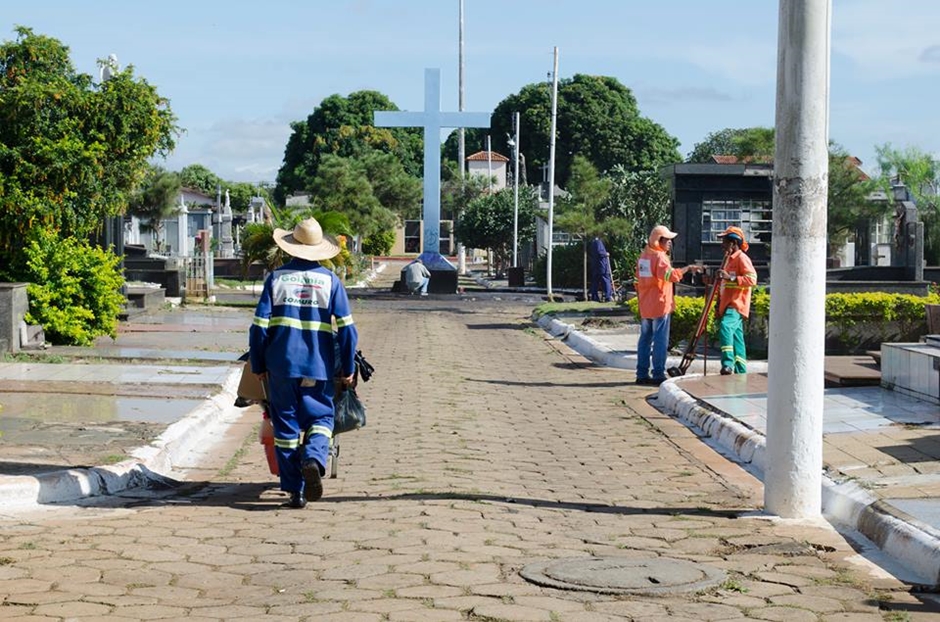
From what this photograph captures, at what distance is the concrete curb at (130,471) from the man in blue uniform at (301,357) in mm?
1312

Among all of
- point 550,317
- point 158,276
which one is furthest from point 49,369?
point 158,276

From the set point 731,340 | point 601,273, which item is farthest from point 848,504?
point 601,273

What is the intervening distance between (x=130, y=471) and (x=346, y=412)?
1614 millimetres

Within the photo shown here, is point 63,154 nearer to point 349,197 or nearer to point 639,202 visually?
point 639,202

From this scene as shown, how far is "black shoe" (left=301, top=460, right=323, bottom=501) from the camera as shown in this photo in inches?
333

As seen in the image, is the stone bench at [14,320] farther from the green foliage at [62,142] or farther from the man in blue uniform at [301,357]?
the man in blue uniform at [301,357]

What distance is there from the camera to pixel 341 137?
100312 mm

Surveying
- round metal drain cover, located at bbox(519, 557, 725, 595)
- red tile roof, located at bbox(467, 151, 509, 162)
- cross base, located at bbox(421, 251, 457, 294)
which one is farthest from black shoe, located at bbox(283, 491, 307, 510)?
red tile roof, located at bbox(467, 151, 509, 162)

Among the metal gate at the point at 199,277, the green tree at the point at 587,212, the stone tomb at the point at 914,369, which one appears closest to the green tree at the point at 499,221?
the green tree at the point at 587,212

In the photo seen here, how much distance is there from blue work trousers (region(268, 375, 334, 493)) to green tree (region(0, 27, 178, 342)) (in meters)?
10.5

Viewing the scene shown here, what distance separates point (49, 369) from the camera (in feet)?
50.6

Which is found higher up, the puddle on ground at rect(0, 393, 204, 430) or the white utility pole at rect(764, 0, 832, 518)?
the white utility pole at rect(764, 0, 832, 518)

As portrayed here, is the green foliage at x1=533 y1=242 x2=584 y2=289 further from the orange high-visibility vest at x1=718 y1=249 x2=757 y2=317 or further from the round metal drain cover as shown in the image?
the round metal drain cover

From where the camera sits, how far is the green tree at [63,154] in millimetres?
18938
